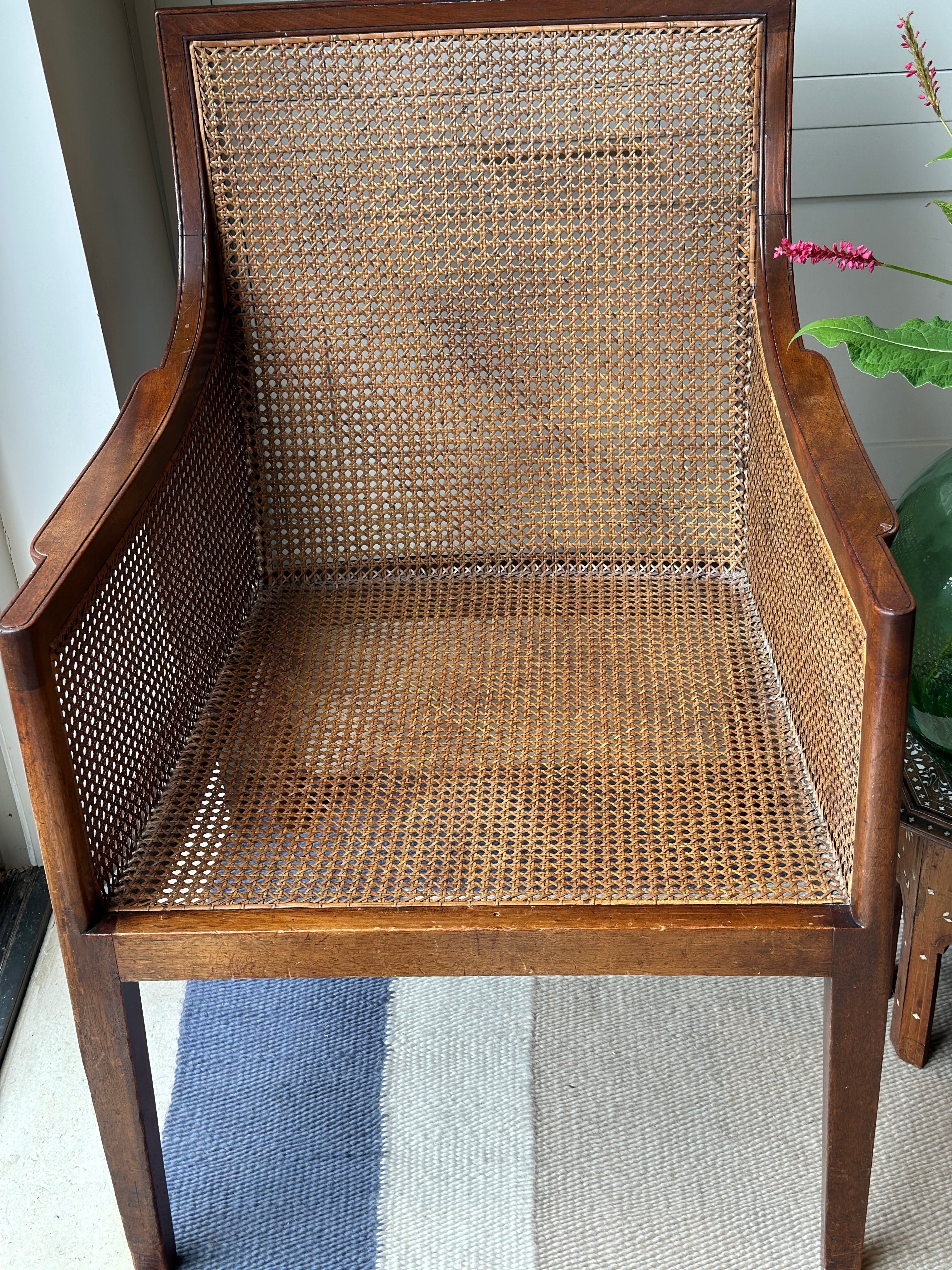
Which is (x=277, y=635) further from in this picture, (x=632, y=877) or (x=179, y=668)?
(x=632, y=877)

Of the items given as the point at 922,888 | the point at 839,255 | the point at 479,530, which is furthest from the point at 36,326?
the point at 922,888

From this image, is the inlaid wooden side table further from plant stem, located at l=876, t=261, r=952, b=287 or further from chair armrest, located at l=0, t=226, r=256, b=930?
chair armrest, located at l=0, t=226, r=256, b=930

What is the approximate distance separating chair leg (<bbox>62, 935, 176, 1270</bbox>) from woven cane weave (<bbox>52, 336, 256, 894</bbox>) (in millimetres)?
Answer: 62

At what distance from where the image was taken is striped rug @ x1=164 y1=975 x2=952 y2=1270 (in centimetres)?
97

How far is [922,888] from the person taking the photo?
100 cm

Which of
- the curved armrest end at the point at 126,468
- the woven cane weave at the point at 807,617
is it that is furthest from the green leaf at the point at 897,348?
the curved armrest end at the point at 126,468

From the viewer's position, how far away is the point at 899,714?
28.0 inches

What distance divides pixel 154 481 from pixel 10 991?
2.14 feet

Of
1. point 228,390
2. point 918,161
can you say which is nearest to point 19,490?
point 228,390

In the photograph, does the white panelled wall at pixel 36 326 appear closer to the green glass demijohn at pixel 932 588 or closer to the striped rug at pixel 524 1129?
the striped rug at pixel 524 1129

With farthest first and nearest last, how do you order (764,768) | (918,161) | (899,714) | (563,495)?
(918,161) → (563,495) → (764,768) → (899,714)

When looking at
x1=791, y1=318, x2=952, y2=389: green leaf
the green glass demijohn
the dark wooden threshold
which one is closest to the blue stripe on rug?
the dark wooden threshold

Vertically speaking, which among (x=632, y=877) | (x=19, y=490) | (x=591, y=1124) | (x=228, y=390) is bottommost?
(x=591, y=1124)

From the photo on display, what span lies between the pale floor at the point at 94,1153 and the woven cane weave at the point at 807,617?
0.40 metres
